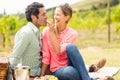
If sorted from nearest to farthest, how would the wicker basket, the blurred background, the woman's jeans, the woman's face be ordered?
the wicker basket, the woman's jeans, the woman's face, the blurred background

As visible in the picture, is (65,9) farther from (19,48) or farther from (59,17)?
(19,48)

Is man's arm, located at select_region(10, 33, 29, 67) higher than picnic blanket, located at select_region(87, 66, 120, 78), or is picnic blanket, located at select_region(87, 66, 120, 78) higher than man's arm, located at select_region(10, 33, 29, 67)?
man's arm, located at select_region(10, 33, 29, 67)

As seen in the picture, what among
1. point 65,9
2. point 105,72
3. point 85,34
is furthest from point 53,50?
point 85,34

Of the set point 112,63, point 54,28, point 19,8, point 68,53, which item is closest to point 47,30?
point 54,28

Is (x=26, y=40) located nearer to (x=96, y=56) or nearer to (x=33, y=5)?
(x=33, y=5)

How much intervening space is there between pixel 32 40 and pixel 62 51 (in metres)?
0.38

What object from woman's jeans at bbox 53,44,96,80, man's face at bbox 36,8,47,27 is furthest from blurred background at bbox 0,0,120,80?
woman's jeans at bbox 53,44,96,80

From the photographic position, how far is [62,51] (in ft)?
14.0

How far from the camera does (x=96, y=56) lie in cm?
829

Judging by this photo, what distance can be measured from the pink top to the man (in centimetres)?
7

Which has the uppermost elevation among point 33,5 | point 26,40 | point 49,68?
point 33,5

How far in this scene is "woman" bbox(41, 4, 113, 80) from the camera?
13.7ft

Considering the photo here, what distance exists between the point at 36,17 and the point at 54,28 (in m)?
0.24

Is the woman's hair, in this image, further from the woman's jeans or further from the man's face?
the woman's jeans
